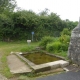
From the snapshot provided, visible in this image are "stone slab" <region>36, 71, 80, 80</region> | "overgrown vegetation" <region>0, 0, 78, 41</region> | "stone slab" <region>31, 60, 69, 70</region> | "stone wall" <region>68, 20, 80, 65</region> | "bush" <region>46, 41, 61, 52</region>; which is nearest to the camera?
"stone slab" <region>36, 71, 80, 80</region>

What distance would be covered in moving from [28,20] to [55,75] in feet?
34.0

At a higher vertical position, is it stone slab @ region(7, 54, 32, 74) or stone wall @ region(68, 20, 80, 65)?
stone wall @ region(68, 20, 80, 65)

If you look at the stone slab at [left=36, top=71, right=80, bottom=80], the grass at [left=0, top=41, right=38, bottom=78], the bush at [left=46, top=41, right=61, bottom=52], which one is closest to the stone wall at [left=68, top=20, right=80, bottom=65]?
the stone slab at [left=36, top=71, right=80, bottom=80]

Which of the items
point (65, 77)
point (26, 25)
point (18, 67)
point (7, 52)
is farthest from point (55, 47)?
point (26, 25)

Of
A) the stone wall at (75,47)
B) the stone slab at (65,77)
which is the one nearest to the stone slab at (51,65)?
the stone wall at (75,47)

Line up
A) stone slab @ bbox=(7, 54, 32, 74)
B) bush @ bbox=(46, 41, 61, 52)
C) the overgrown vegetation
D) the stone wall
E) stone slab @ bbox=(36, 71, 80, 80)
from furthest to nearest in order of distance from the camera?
the overgrown vegetation → bush @ bbox=(46, 41, 61, 52) → the stone wall → stone slab @ bbox=(7, 54, 32, 74) → stone slab @ bbox=(36, 71, 80, 80)

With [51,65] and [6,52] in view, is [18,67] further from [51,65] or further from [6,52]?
[6,52]

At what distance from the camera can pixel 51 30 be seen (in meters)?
15.8

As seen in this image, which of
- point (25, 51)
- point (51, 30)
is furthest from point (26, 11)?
point (25, 51)

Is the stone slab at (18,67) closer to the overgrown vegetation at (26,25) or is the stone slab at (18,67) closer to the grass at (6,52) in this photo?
the grass at (6,52)

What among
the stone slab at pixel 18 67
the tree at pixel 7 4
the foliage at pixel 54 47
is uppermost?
the tree at pixel 7 4

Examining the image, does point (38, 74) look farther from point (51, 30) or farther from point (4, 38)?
point (51, 30)

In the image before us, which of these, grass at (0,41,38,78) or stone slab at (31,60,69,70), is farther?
stone slab at (31,60,69,70)

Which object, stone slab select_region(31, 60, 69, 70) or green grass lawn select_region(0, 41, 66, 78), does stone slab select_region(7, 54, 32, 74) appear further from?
stone slab select_region(31, 60, 69, 70)
